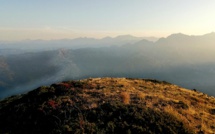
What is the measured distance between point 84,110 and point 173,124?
8.37 meters

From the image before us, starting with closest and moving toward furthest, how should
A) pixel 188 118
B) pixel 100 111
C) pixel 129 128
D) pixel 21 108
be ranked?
pixel 129 128
pixel 100 111
pixel 188 118
pixel 21 108

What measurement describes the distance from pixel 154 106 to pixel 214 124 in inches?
262

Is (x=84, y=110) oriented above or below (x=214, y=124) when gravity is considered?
above

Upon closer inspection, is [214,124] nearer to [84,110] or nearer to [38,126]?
[84,110]

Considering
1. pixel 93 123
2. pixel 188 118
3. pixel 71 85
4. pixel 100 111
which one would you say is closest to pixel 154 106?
pixel 188 118

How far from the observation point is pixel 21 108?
26.3 m

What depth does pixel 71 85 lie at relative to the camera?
115 ft

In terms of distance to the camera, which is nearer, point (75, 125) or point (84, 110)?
point (75, 125)

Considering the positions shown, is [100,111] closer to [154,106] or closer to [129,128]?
[129,128]

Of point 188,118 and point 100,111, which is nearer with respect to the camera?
point 100,111

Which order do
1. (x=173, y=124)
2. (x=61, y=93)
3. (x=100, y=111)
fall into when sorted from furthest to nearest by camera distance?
(x=61, y=93)
(x=100, y=111)
(x=173, y=124)

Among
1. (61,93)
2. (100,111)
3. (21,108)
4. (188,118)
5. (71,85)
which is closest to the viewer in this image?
(100,111)

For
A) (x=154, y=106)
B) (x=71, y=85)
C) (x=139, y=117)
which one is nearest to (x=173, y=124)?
(x=139, y=117)

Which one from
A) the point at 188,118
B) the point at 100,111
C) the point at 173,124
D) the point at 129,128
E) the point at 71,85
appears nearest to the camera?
the point at 129,128
